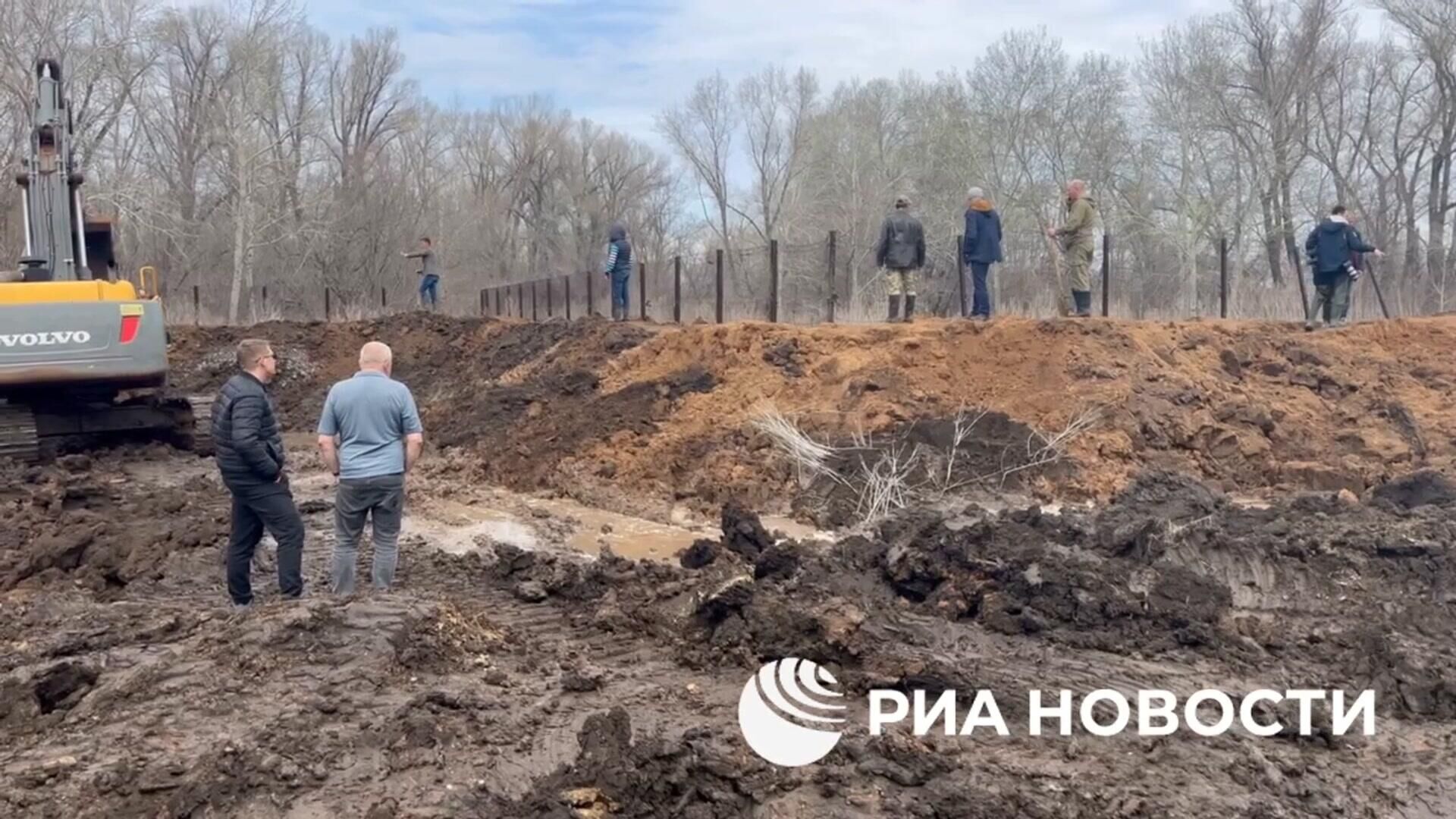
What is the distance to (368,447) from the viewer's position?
262 inches

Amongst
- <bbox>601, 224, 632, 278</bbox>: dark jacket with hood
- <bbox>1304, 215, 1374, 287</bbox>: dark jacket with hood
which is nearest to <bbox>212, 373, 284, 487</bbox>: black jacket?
<bbox>601, 224, 632, 278</bbox>: dark jacket with hood

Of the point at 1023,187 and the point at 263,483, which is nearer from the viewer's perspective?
the point at 263,483

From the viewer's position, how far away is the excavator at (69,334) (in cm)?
1082

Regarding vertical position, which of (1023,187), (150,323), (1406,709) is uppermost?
(1023,187)

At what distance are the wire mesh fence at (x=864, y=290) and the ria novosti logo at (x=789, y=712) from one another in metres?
10.5

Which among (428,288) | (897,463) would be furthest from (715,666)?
(428,288)

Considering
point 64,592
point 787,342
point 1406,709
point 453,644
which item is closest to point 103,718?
point 453,644

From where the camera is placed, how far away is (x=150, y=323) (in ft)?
37.1

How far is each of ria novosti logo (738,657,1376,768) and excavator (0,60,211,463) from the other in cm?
827

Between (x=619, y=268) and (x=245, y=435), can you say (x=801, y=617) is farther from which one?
(x=619, y=268)

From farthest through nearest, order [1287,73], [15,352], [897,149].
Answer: [897,149], [1287,73], [15,352]

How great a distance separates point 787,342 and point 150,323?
6470mm

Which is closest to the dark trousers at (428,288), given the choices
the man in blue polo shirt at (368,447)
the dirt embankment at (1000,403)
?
the dirt embankment at (1000,403)

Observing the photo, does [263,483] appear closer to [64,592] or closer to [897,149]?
[64,592]
